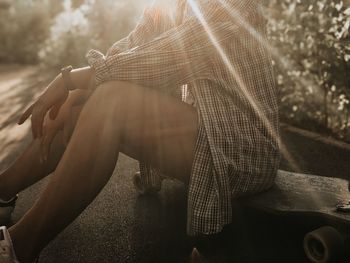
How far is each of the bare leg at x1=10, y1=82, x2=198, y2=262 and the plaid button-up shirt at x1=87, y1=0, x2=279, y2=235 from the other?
0.27 feet

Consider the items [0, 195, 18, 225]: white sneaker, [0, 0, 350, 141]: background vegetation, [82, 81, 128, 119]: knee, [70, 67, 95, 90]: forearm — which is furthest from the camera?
[0, 0, 350, 141]: background vegetation

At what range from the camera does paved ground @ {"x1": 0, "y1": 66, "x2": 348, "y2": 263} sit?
2.26m

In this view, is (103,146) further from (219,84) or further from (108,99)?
(219,84)

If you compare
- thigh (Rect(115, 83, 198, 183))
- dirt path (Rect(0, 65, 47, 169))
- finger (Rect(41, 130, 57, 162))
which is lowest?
dirt path (Rect(0, 65, 47, 169))

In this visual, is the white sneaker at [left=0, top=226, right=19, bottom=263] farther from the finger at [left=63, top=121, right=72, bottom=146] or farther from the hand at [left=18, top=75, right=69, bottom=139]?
the finger at [left=63, top=121, right=72, bottom=146]

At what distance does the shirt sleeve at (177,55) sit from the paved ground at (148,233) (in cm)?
83

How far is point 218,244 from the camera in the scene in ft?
7.66

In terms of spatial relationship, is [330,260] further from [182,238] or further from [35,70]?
[35,70]

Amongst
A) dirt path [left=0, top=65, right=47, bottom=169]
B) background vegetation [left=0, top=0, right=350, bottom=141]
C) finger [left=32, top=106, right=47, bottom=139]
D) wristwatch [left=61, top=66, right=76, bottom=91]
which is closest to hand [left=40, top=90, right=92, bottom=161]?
finger [left=32, top=106, right=47, bottom=139]

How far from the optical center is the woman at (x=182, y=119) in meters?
1.87

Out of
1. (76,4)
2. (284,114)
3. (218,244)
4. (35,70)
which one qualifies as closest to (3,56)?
(35,70)

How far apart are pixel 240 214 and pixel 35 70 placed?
8.83 m

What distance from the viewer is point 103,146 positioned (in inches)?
74.7

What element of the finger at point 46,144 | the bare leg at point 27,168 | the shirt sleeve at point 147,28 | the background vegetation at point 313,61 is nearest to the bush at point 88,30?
the background vegetation at point 313,61
